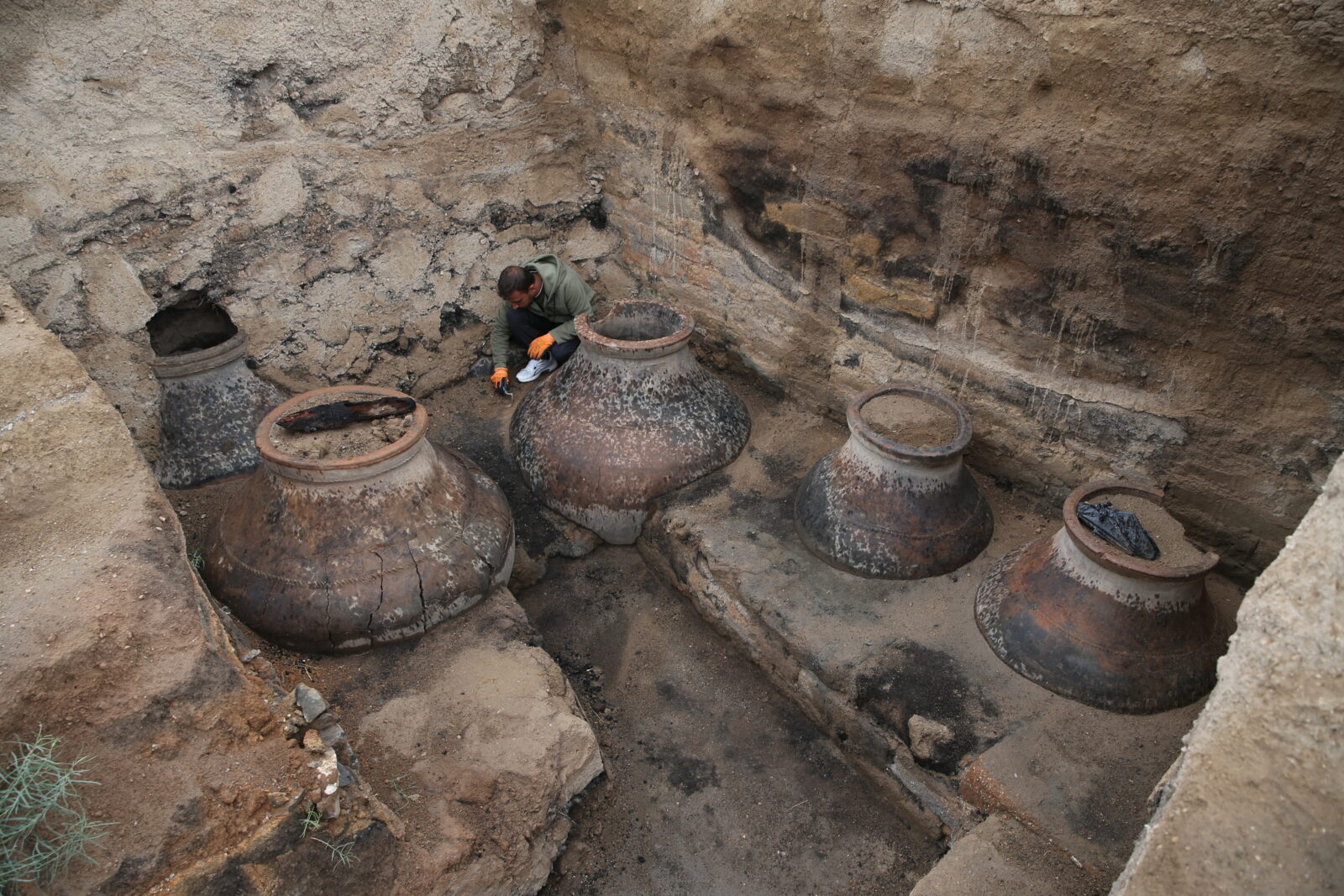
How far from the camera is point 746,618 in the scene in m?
3.73

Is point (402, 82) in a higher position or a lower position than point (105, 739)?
higher

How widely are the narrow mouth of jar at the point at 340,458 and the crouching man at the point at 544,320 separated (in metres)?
1.39

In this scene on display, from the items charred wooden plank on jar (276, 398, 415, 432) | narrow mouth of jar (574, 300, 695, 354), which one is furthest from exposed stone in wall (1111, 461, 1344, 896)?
charred wooden plank on jar (276, 398, 415, 432)

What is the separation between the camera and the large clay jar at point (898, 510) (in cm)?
353

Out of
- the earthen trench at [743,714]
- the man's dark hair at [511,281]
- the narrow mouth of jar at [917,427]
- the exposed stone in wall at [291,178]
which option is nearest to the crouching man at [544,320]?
the man's dark hair at [511,281]

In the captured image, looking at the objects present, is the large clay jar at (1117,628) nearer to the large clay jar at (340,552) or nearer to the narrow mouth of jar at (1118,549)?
the narrow mouth of jar at (1118,549)

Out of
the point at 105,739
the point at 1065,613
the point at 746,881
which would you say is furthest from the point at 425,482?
the point at 1065,613

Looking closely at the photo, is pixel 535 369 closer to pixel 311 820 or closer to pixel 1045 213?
pixel 1045 213

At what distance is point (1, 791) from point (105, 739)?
244 millimetres

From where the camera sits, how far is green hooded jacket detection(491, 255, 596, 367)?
490 centimetres

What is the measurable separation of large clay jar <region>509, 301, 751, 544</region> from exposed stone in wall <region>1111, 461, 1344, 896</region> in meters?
2.80

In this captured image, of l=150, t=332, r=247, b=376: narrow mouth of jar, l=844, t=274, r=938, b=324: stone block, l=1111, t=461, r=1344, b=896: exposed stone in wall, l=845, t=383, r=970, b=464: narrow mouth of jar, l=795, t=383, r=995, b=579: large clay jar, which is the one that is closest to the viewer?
l=1111, t=461, r=1344, b=896: exposed stone in wall

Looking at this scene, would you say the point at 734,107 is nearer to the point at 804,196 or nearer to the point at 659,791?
the point at 804,196

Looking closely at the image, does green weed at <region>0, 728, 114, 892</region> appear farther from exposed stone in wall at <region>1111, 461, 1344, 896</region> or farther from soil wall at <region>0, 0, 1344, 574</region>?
soil wall at <region>0, 0, 1344, 574</region>
